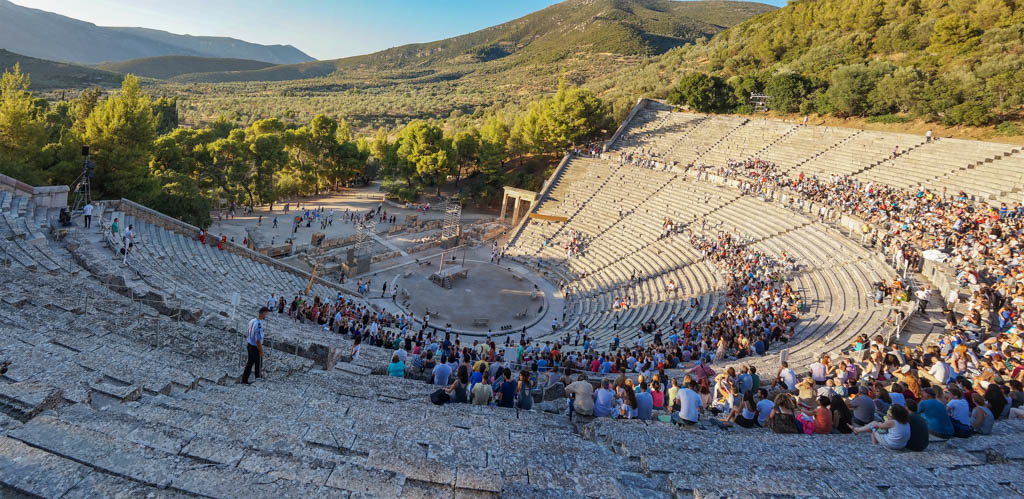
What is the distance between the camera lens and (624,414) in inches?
335

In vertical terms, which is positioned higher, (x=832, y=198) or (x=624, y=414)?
(x=832, y=198)

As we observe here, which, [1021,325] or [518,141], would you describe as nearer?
[1021,325]

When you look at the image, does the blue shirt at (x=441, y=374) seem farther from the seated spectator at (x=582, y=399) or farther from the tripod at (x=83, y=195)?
the tripod at (x=83, y=195)

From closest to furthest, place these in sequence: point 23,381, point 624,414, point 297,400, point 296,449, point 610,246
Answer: point 296,449
point 23,381
point 297,400
point 624,414
point 610,246

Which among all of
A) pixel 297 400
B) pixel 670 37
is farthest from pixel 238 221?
pixel 670 37

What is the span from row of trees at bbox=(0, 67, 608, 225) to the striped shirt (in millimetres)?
19850

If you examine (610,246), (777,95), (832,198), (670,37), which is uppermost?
(670,37)

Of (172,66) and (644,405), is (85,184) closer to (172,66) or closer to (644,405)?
(644,405)

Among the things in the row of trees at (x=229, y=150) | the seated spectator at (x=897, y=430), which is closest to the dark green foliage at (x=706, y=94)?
the row of trees at (x=229, y=150)

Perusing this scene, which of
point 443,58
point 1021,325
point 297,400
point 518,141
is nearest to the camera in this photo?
point 297,400

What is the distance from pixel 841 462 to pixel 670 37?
115892 millimetres

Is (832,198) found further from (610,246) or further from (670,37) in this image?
(670,37)

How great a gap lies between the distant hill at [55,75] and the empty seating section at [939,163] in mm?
113868

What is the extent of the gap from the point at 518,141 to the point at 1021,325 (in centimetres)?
3892
